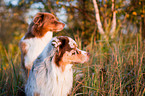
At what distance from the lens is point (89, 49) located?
418 cm

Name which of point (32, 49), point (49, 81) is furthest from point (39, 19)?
point (49, 81)

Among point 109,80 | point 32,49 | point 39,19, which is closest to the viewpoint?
point 109,80

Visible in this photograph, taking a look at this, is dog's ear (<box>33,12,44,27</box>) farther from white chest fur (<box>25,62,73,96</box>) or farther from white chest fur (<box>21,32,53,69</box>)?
white chest fur (<box>25,62,73,96</box>)

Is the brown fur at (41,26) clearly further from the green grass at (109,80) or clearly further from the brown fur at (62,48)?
the brown fur at (62,48)

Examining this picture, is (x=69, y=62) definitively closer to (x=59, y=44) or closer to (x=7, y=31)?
(x=59, y=44)

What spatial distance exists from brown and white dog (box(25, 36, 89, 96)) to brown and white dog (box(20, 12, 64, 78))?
2.41 ft

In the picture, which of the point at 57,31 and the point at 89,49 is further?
A: the point at 89,49

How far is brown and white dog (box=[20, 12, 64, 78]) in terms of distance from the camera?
3071mm

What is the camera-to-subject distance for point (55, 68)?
2275 millimetres

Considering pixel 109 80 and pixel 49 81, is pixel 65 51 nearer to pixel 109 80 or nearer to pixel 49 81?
pixel 49 81

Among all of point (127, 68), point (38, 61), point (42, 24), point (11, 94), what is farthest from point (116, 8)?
point (11, 94)

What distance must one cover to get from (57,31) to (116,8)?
233 centimetres

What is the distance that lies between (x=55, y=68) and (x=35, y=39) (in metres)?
1.12

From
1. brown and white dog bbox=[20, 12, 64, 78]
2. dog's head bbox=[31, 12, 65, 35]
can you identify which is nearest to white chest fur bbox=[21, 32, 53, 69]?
brown and white dog bbox=[20, 12, 64, 78]
